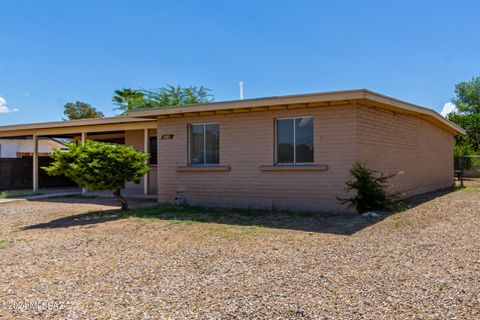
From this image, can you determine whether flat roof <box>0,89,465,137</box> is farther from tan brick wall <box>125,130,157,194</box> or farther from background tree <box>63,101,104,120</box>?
background tree <box>63,101,104,120</box>

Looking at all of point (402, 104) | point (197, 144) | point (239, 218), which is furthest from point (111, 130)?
point (402, 104)

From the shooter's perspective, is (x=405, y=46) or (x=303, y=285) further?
(x=405, y=46)

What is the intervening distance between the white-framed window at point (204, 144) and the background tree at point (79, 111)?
3605 cm

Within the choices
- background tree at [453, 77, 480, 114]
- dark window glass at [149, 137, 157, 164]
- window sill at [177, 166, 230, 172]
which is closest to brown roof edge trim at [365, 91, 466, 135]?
window sill at [177, 166, 230, 172]

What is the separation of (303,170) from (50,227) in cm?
596

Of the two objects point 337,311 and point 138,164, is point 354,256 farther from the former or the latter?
point 138,164

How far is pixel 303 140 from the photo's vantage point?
10.4m

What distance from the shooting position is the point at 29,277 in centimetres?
506

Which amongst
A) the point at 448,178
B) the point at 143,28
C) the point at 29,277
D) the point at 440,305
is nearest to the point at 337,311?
the point at 440,305

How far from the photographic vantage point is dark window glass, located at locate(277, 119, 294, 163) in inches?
416

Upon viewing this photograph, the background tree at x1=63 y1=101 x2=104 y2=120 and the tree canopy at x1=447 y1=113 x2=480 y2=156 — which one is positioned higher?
the background tree at x1=63 y1=101 x2=104 y2=120

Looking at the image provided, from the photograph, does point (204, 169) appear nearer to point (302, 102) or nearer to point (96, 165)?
point (96, 165)

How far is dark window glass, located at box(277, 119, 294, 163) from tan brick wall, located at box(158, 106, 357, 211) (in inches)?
7.7

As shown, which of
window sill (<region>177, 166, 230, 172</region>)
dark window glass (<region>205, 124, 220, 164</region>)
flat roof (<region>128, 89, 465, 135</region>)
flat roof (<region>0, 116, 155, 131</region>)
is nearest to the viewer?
flat roof (<region>128, 89, 465, 135</region>)
